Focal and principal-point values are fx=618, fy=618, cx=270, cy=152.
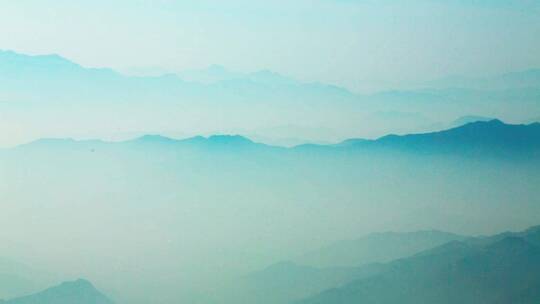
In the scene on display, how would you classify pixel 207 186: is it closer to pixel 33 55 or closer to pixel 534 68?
pixel 33 55

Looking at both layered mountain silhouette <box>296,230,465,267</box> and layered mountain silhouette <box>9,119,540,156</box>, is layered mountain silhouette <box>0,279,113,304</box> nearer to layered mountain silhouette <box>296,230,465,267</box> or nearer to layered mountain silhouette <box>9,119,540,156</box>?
layered mountain silhouette <box>9,119,540,156</box>

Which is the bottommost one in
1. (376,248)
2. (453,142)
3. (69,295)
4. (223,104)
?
(69,295)

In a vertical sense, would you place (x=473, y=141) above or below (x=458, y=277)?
above

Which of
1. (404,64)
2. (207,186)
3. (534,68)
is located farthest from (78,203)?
(534,68)

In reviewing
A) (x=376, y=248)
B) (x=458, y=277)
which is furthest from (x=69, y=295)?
(x=458, y=277)

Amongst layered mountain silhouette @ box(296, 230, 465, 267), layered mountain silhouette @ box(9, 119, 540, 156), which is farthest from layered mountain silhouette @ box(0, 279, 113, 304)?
layered mountain silhouette @ box(296, 230, 465, 267)

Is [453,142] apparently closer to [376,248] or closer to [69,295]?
[376,248]
